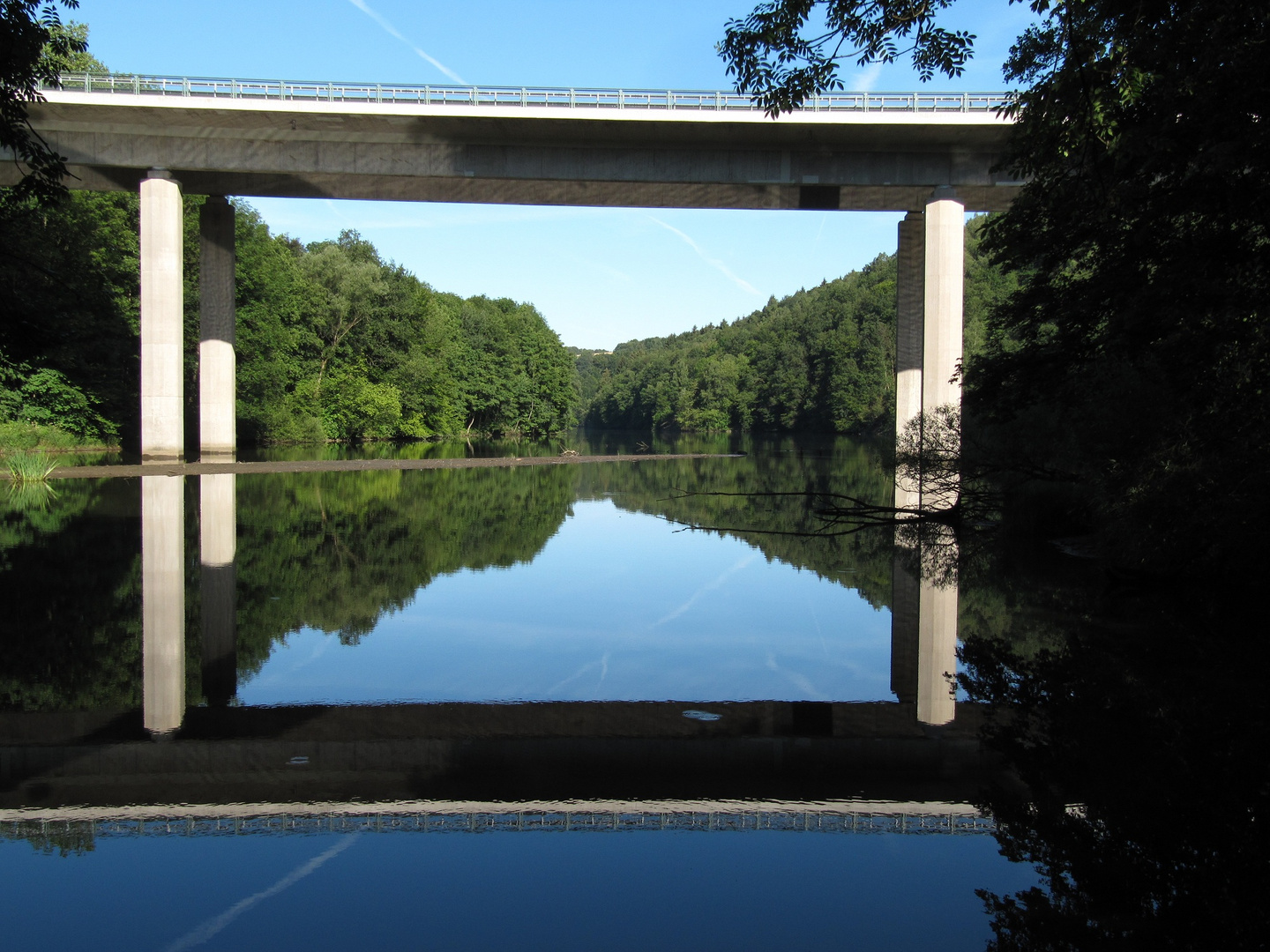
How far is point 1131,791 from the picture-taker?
16.1 feet

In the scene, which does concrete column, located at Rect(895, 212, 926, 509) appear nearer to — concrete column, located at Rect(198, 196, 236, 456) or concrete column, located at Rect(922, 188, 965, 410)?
concrete column, located at Rect(922, 188, 965, 410)

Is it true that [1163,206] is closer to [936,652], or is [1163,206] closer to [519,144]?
[936,652]

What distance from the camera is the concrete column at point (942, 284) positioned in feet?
115

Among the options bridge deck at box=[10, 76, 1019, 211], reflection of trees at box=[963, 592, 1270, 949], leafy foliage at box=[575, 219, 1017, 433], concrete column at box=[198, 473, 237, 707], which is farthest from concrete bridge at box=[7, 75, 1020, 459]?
leafy foliage at box=[575, 219, 1017, 433]

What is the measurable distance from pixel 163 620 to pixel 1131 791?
786 cm

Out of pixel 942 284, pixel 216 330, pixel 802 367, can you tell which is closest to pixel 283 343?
pixel 216 330

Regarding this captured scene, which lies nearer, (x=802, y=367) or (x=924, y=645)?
(x=924, y=645)

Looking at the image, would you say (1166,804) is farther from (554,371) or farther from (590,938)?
(554,371)

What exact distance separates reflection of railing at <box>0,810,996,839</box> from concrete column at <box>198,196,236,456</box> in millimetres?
38091

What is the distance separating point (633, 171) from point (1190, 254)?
84.8ft

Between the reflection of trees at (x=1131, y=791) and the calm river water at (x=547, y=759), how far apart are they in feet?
0.11

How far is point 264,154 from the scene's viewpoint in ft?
111

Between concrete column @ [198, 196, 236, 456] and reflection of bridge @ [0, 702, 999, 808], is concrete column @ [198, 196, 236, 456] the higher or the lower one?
the higher one

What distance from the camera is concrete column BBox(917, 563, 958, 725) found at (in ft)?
21.9
